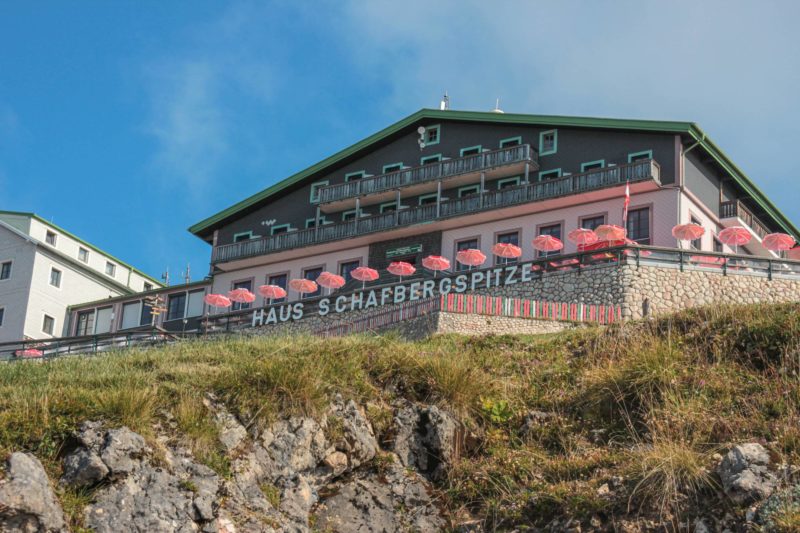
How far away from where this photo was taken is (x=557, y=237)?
45.8 meters

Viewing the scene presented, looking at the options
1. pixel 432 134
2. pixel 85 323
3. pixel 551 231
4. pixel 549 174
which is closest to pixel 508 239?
pixel 551 231

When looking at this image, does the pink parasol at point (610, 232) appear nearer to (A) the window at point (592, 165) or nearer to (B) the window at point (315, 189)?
(A) the window at point (592, 165)

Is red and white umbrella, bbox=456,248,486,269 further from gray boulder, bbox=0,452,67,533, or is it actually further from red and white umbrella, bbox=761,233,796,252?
gray boulder, bbox=0,452,67,533

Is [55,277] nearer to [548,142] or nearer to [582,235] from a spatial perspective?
[548,142]

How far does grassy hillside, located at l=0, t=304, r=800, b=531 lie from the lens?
15.6 m

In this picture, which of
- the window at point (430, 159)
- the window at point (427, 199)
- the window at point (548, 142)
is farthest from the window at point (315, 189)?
the window at point (548, 142)

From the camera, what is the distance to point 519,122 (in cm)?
4862

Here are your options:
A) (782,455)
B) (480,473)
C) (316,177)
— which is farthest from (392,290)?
(782,455)

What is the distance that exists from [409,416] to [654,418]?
4044mm

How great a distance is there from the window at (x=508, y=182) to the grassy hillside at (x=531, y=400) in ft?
84.8

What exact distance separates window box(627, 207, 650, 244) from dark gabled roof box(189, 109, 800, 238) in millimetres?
3481

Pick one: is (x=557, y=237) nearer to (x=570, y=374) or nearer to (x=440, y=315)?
(x=440, y=315)

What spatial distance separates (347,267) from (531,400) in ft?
107

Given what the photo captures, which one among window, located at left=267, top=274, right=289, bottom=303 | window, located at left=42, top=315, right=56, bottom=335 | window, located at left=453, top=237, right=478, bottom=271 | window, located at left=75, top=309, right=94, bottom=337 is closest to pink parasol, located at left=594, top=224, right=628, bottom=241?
window, located at left=453, top=237, right=478, bottom=271
